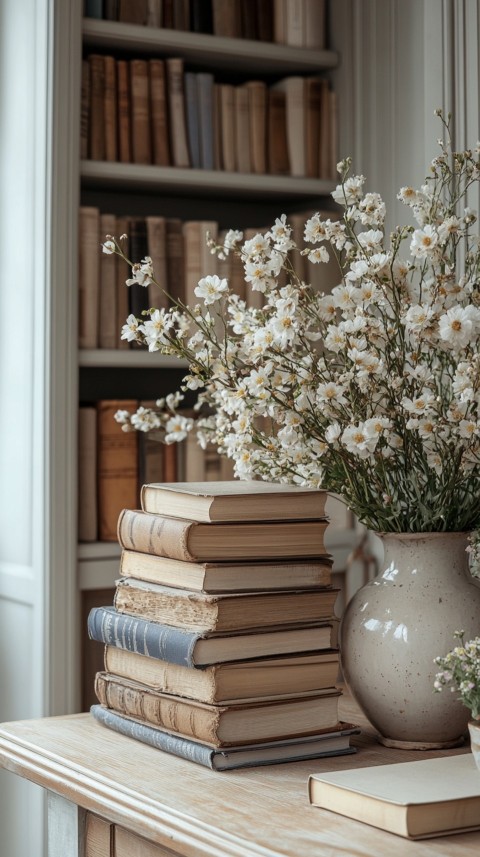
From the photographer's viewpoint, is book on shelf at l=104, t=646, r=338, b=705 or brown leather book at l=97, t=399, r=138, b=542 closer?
book on shelf at l=104, t=646, r=338, b=705

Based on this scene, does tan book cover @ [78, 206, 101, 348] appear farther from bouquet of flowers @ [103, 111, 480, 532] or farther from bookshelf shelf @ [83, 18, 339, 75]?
bouquet of flowers @ [103, 111, 480, 532]

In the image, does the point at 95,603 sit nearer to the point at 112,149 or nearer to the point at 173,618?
the point at 112,149

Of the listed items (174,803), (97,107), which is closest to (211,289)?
(174,803)

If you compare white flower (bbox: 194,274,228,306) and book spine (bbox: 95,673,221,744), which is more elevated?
white flower (bbox: 194,274,228,306)

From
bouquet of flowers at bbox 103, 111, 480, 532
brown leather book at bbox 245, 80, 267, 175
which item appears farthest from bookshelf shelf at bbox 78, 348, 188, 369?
bouquet of flowers at bbox 103, 111, 480, 532

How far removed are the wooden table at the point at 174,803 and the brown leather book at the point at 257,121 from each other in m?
1.48

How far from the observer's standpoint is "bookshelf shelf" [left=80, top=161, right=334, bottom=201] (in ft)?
7.82

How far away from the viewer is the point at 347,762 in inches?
48.9

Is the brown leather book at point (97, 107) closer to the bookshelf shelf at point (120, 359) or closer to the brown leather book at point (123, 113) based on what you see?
the brown leather book at point (123, 113)

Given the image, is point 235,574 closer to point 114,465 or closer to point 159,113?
point 114,465

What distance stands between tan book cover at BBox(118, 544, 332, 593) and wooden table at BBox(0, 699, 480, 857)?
0.61 feet

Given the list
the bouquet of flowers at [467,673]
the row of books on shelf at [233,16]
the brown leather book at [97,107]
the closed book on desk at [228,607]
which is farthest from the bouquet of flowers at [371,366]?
the row of books on shelf at [233,16]

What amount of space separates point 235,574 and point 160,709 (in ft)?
0.58

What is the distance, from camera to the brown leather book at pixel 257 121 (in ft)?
8.39
